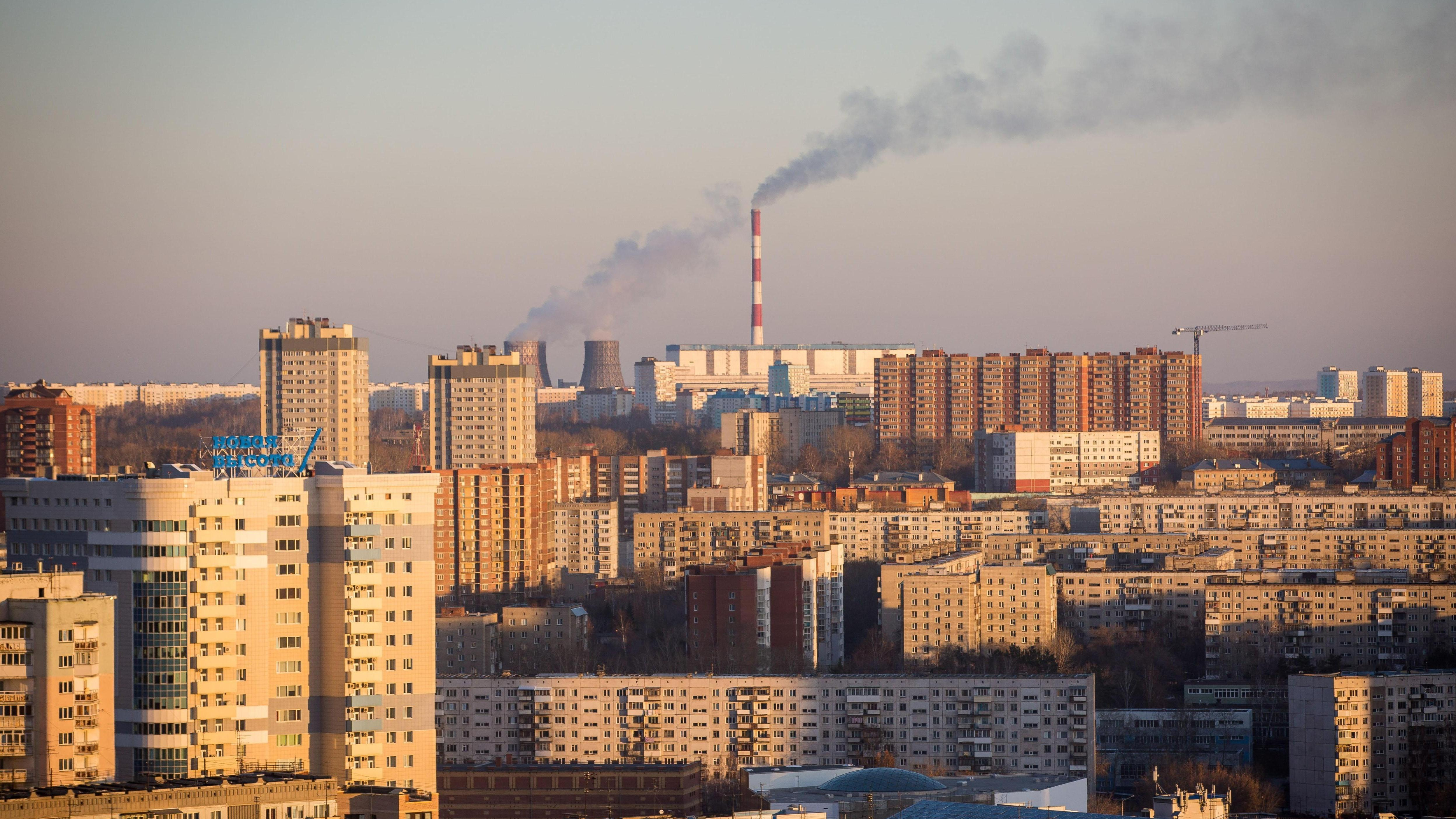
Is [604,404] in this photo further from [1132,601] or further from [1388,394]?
[1132,601]

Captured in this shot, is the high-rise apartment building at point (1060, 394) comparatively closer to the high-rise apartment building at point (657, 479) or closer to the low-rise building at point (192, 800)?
the high-rise apartment building at point (657, 479)

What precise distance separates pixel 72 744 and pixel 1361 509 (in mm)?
28868

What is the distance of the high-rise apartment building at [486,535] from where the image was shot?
2855 centimetres

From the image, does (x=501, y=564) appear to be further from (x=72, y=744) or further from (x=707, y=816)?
(x=72, y=744)

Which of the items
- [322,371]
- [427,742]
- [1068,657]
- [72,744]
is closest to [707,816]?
[427,742]

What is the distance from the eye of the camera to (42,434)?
94.2ft

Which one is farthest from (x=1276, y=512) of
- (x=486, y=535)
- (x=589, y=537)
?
(x=486, y=535)

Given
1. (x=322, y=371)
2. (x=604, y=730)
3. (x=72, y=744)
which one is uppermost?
(x=322, y=371)

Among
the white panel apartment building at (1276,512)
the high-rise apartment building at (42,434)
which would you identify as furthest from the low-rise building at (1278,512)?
the high-rise apartment building at (42,434)

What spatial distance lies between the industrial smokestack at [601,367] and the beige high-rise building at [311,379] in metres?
30.0

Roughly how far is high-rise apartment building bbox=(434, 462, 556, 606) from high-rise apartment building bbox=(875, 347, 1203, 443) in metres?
18.9

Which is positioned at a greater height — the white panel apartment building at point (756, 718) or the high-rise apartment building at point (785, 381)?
the high-rise apartment building at point (785, 381)

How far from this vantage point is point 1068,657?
965 inches

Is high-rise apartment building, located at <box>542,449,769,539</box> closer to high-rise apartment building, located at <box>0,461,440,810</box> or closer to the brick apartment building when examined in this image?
the brick apartment building
